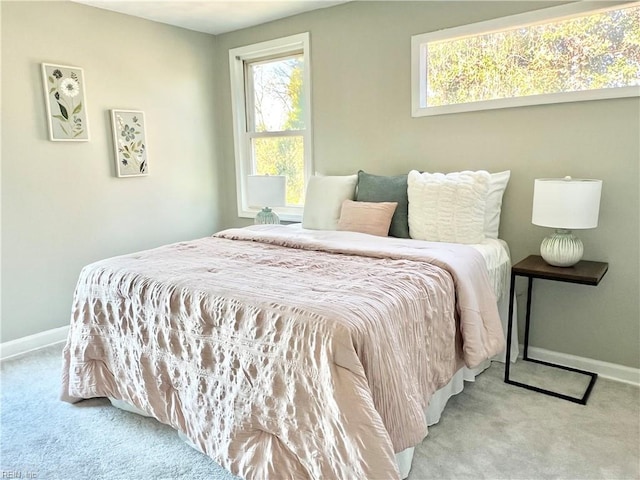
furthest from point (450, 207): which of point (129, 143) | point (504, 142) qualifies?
point (129, 143)

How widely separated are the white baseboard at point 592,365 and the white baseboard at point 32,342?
325 cm

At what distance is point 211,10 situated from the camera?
3443 mm

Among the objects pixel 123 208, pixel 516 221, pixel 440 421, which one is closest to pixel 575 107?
pixel 516 221

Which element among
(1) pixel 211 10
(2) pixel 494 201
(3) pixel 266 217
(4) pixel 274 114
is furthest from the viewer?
(4) pixel 274 114

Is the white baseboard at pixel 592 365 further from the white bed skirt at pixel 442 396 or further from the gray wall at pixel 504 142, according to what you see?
the white bed skirt at pixel 442 396

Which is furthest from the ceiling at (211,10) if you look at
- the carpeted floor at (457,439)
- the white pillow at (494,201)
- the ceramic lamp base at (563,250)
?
the carpeted floor at (457,439)

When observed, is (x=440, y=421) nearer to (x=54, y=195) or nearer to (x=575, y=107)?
(x=575, y=107)

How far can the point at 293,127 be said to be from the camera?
3859 mm

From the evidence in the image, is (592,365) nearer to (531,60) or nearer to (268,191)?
(531,60)

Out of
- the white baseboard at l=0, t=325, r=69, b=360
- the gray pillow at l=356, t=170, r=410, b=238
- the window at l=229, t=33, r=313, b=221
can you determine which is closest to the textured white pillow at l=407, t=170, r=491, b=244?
the gray pillow at l=356, t=170, r=410, b=238

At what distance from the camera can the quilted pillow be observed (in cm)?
279

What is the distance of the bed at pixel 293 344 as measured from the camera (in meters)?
1.40

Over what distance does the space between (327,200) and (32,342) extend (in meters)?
2.31

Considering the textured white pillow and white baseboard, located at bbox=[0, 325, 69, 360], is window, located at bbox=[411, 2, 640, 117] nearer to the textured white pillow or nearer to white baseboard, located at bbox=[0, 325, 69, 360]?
the textured white pillow
